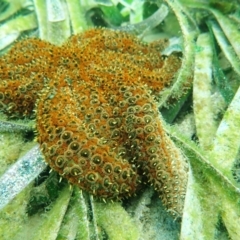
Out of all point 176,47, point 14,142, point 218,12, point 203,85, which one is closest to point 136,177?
point 14,142

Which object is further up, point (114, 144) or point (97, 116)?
point (97, 116)

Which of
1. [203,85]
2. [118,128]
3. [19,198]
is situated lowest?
[19,198]

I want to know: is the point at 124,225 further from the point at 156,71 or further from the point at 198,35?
the point at 198,35

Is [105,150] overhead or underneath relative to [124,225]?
overhead

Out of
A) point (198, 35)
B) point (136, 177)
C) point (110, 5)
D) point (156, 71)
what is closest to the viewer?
point (136, 177)
